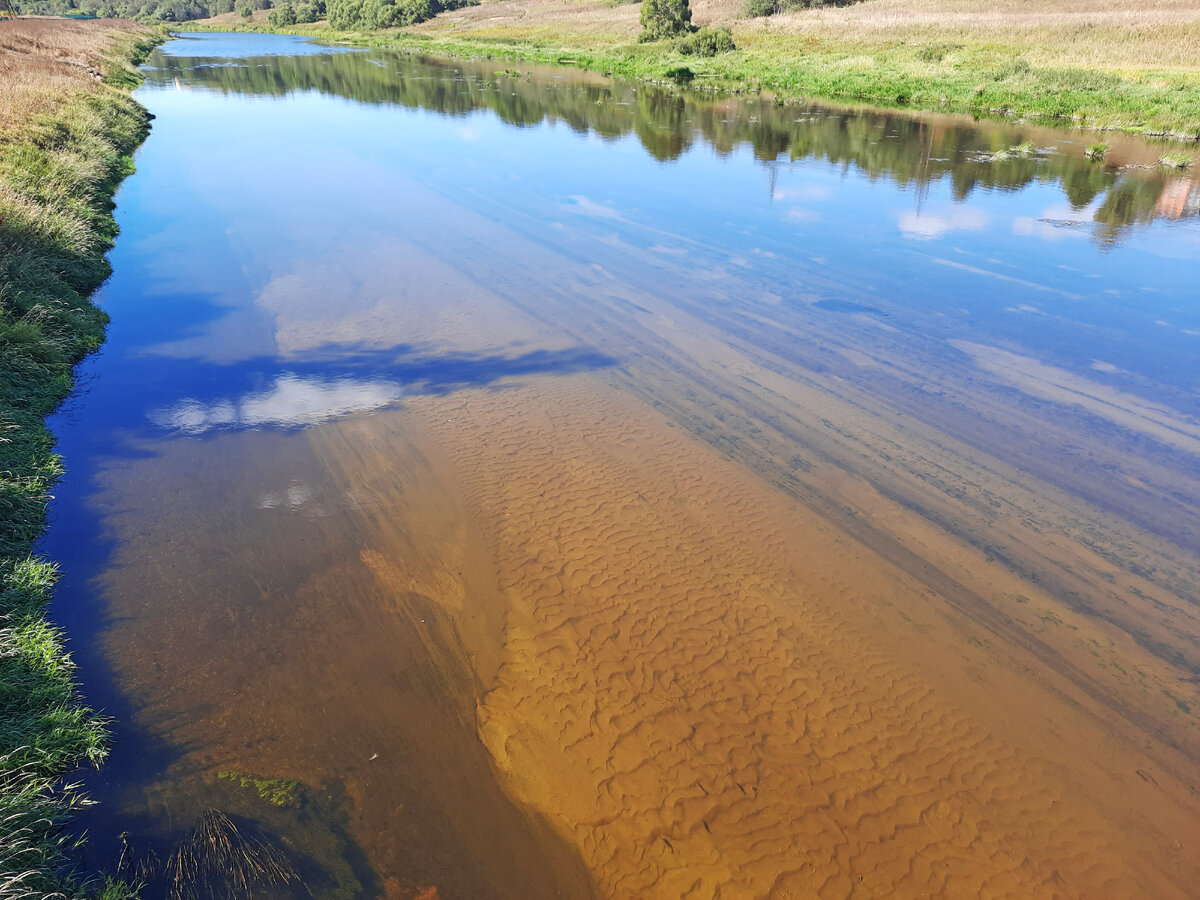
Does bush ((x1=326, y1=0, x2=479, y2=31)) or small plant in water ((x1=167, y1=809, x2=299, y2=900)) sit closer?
small plant in water ((x1=167, y1=809, x2=299, y2=900))

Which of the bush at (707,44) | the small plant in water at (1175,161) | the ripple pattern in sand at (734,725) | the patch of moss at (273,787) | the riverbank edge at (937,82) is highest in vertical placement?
the bush at (707,44)

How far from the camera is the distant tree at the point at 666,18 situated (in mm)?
55438

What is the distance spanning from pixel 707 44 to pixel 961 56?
19.1 meters

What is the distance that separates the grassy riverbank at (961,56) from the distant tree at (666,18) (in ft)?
6.06

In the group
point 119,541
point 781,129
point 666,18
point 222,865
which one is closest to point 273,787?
point 222,865

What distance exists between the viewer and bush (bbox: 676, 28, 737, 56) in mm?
50656

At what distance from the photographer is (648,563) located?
677 cm

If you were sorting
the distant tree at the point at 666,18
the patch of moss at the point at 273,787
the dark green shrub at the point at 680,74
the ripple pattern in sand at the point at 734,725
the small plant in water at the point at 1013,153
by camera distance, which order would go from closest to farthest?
the ripple pattern in sand at the point at 734,725, the patch of moss at the point at 273,787, the small plant in water at the point at 1013,153, the dark green shrub at the point at 680,74, the distant tree at the point at 666,18

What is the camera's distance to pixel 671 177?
21172 mm

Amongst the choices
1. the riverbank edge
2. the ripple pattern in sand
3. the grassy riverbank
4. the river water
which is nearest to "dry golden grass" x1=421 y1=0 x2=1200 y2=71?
the grassy riverbank

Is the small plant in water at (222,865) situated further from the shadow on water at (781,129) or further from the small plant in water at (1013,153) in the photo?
the small plant in water at (1013,153)

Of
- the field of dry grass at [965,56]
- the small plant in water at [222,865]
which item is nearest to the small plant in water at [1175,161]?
the field of dry grass at [965,56]

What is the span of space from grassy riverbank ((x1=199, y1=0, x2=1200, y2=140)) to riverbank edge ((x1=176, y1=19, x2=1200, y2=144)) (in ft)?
0.24

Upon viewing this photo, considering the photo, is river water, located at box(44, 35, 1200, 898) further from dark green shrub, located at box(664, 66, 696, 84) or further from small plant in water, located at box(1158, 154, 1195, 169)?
dark green shrub, located at box(664, 66, 696, 84)
